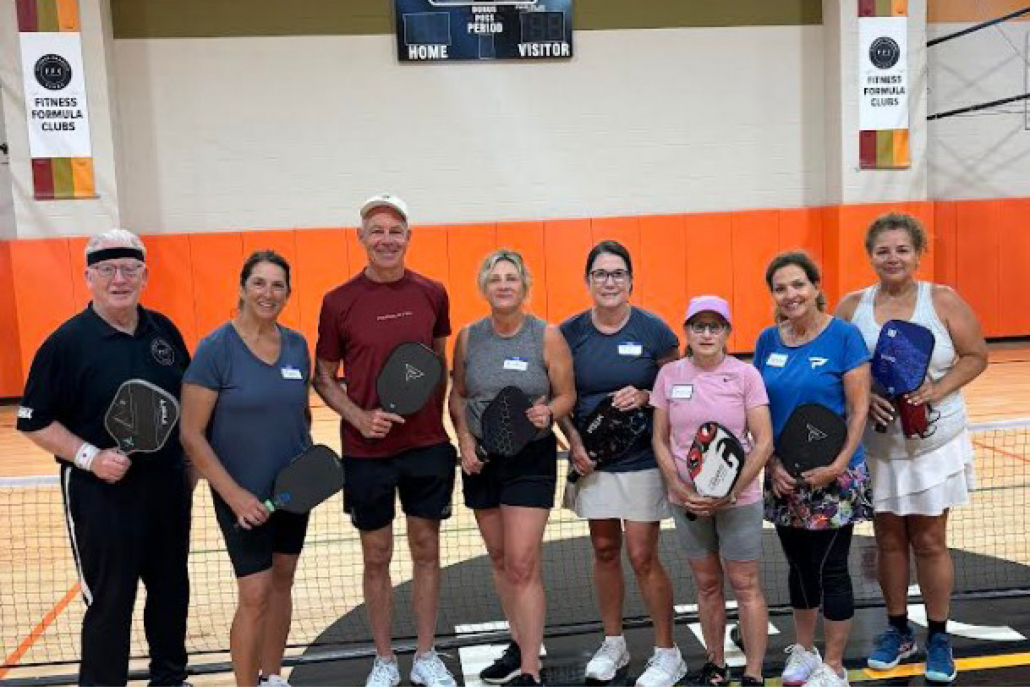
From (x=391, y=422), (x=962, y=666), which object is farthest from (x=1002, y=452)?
(x=391, y=422)

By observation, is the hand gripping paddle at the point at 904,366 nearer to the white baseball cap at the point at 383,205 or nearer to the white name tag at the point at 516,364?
the white name tag at the point at 516,364

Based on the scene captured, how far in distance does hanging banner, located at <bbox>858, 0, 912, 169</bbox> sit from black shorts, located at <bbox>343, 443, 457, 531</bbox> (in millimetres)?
10106

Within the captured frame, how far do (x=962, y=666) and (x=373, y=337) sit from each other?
289cm

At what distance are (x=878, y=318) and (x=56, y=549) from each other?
5434mm

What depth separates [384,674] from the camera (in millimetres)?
3777

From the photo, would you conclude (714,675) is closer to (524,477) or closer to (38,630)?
(524,477)

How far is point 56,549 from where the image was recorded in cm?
607

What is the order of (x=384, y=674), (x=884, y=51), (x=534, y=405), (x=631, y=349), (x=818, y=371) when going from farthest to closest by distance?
(x=884, y=51) → (x=384, y=674) → (x=631, y=349) → (x=534, y=405) → (x=818, y=371)

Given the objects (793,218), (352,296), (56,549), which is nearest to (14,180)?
(56,549)

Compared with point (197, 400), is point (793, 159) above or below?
above

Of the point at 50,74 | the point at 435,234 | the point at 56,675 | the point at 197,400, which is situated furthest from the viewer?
the point at 435,234

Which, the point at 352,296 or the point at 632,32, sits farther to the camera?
the point at 632,32

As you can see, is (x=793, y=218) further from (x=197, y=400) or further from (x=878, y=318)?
(x=197, y=400)

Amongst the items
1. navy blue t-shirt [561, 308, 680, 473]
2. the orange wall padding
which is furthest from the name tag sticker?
the orange wall padding
